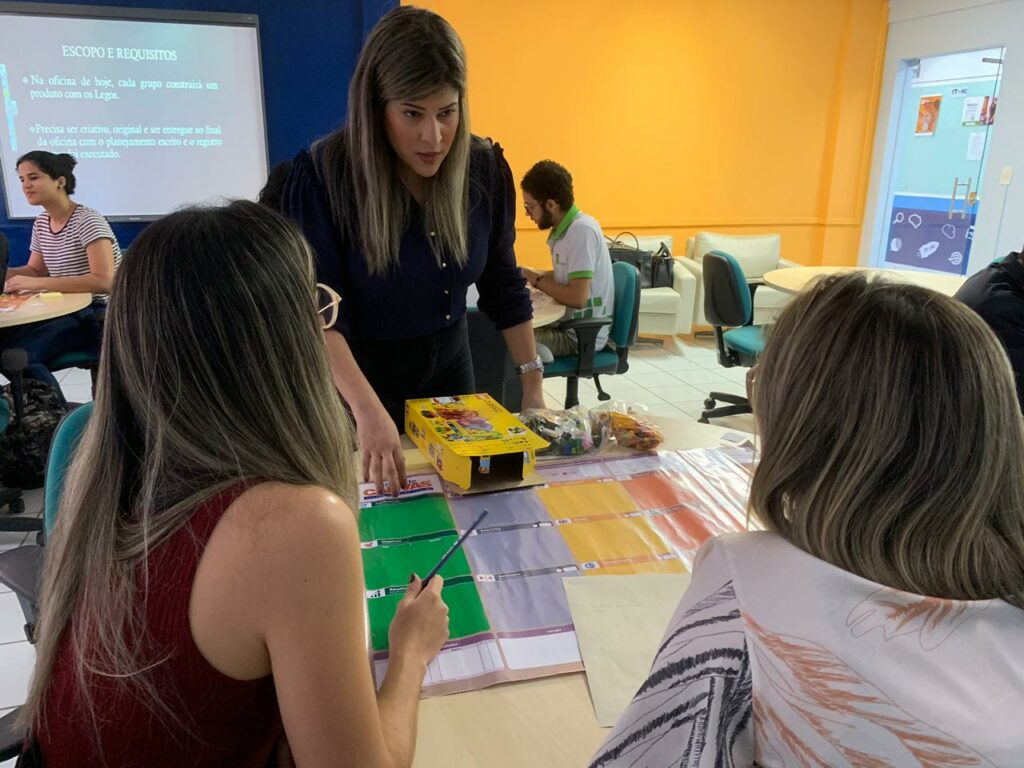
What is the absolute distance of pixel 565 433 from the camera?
1.49 metres

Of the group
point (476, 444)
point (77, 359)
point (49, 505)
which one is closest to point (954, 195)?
point (476, 444)

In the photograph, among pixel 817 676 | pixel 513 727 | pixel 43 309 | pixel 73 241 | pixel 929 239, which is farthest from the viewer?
pixel 929 239

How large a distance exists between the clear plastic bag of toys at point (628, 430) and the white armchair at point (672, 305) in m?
3.92

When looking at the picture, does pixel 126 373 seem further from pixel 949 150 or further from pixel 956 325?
pixel 949 150

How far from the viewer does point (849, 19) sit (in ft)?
19.9

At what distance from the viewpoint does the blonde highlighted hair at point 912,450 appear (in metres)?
0.67

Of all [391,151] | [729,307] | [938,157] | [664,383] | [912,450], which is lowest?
[664,383]

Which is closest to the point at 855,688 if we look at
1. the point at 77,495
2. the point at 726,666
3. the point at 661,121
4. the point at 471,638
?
the point at 726,666

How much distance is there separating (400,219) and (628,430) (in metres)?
0.62

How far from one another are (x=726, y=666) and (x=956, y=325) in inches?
15.1

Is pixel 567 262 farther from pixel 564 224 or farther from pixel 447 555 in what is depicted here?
pixel 447 555

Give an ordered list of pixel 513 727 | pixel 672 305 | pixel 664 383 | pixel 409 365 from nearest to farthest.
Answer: pixel 513 727, pixel 409 365, pixel 664 383, pixel 672 305

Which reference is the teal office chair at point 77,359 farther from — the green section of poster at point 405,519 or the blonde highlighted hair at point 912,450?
the blonde highlighted hair at point 912,450

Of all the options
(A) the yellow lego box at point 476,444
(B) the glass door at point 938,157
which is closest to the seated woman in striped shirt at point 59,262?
(A) the yellow lego box at point 476,444
